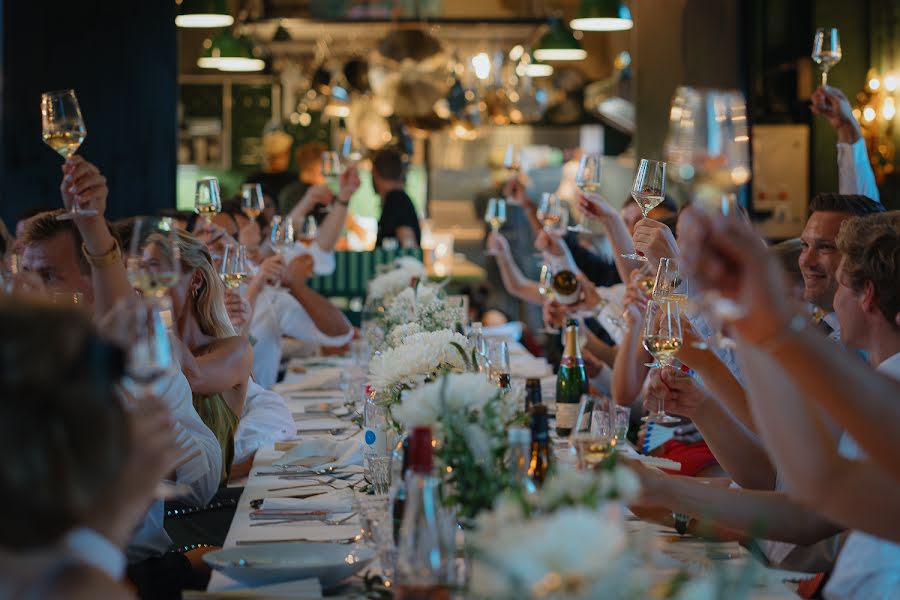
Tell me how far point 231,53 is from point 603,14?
3018mm

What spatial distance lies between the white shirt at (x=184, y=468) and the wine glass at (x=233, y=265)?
40.9 inches

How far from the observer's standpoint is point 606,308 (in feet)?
15.6

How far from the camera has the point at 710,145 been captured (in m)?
1.55

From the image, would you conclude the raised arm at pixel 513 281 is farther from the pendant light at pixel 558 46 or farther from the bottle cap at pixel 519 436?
the bottle cap at pixel 519 436

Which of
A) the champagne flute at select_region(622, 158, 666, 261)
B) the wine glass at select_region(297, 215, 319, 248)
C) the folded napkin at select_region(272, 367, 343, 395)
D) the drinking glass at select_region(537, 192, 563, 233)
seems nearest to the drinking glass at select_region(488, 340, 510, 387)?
the champagne flute at select_region(622, 158, 666, 261)

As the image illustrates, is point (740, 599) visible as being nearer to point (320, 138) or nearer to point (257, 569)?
point (257, 569)

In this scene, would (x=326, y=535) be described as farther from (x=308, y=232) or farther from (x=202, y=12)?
(x=202, y=12)

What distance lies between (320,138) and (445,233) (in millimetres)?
1876

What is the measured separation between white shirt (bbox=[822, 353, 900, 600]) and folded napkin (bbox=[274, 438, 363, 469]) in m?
1.38

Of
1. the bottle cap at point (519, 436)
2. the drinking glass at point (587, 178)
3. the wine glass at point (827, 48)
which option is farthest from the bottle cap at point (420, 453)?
the wine glass at point (827, 48)

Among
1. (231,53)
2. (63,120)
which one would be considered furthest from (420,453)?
(231,53)

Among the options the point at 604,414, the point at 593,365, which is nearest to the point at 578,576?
the point at 604,414

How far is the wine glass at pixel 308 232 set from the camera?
5897 millimetres

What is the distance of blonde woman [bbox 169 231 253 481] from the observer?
343cm
